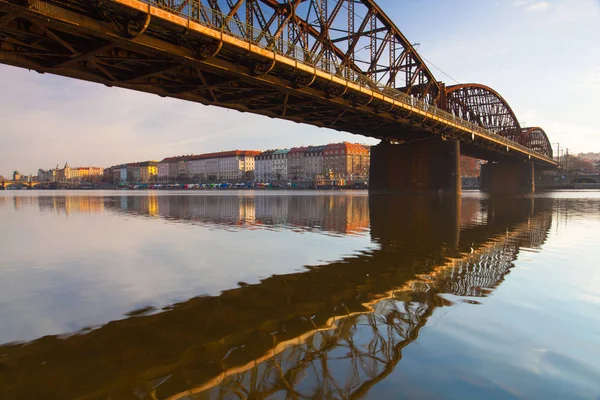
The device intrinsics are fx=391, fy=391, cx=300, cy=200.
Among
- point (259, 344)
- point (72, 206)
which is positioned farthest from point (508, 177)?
point (259, 344)

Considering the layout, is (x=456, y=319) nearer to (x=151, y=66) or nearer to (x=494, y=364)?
(x=494, y=364)

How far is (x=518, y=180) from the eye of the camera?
4048 inches

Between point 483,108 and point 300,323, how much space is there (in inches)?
3844

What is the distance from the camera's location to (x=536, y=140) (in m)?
140

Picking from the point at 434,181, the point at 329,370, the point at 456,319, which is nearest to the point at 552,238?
the point at 456,319

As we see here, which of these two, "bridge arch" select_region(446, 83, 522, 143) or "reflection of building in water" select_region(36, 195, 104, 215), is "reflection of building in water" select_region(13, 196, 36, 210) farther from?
"bridge arch" select_region(446, 83, 522, 143)

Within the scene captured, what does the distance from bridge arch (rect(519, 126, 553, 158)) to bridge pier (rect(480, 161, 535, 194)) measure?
2381 centimetres

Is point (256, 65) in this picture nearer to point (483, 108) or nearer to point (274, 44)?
point (274, 44)

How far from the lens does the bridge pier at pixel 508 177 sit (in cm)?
10102

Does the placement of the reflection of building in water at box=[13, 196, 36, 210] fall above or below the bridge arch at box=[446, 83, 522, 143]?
below

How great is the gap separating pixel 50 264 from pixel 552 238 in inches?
738

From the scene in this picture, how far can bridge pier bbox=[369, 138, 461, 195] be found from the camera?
55625mm

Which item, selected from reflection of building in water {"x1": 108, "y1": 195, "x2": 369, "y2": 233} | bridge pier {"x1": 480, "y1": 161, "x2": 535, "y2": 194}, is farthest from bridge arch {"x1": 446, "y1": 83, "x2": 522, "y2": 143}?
reflection of building in water {"x1": 108, "y1": 195, "x2": 369, "y2": 233}

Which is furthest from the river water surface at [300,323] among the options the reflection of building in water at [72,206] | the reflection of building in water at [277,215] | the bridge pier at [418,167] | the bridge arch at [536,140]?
the bridge arch at [536,140]
